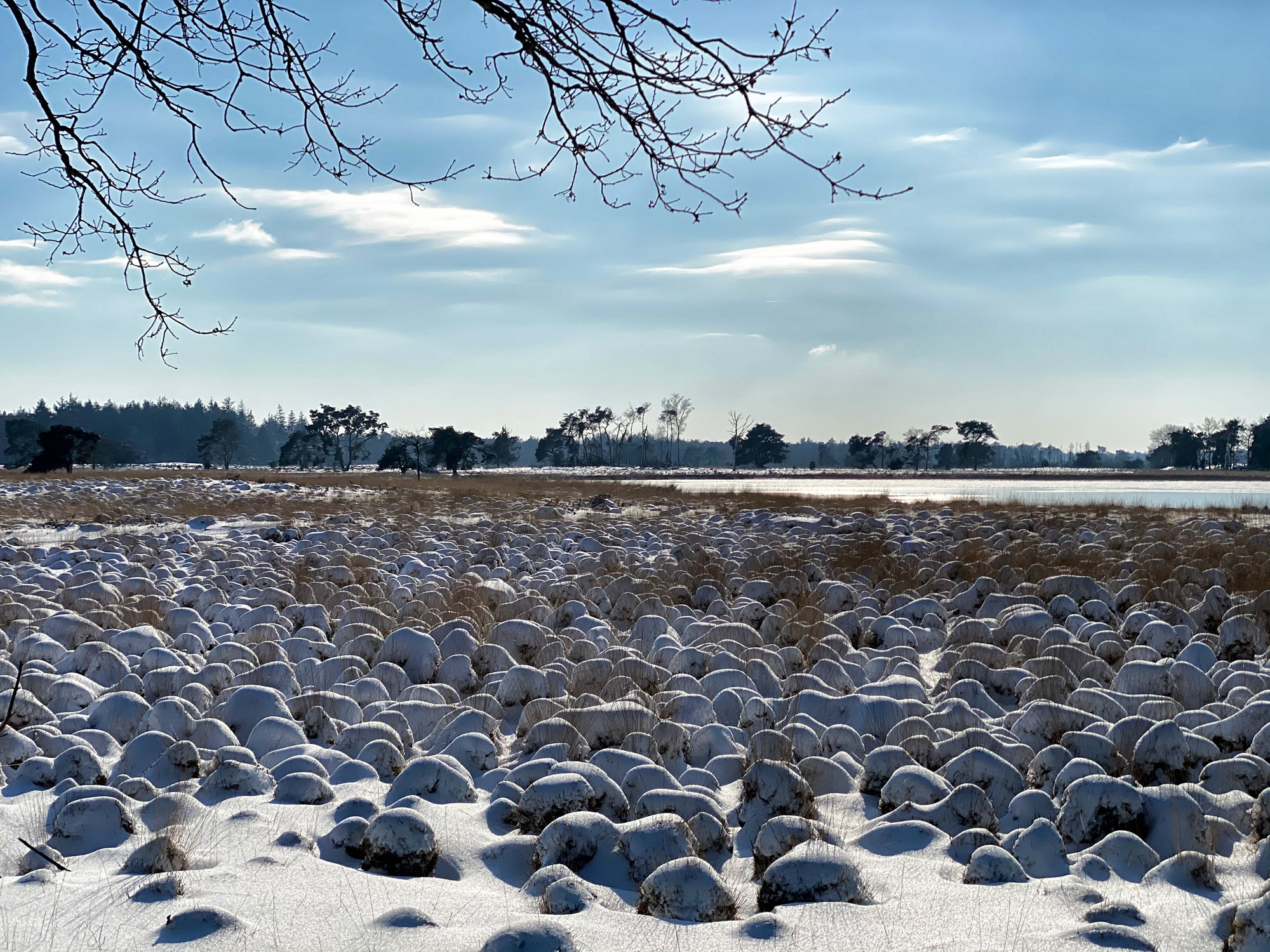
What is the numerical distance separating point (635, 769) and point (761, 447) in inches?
3954

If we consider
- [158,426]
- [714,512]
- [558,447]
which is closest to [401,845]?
[714,512]

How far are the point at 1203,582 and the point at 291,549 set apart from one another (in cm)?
949

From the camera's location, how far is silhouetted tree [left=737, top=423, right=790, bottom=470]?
10231 cm

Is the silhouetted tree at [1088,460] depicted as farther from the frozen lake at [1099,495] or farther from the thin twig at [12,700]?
the thin twig at [12,700]

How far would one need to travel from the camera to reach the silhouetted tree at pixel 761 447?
102312 mm

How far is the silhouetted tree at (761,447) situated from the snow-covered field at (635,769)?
313 ft

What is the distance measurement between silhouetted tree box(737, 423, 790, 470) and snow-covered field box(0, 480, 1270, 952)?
95371 mm

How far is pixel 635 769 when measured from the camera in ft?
10.1

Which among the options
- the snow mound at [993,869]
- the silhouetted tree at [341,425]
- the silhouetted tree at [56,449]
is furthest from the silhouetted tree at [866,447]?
the snow mound at [993,869]

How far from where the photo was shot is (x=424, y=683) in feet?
15.7

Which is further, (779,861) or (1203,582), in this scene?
(1203,582)

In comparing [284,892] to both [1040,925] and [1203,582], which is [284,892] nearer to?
[1040,925]

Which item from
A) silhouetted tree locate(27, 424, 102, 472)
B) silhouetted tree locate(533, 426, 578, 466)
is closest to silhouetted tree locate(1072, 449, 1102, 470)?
silhouetted tree locate(533, 426, 578, 466)

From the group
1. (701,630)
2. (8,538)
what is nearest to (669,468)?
(8,538)
